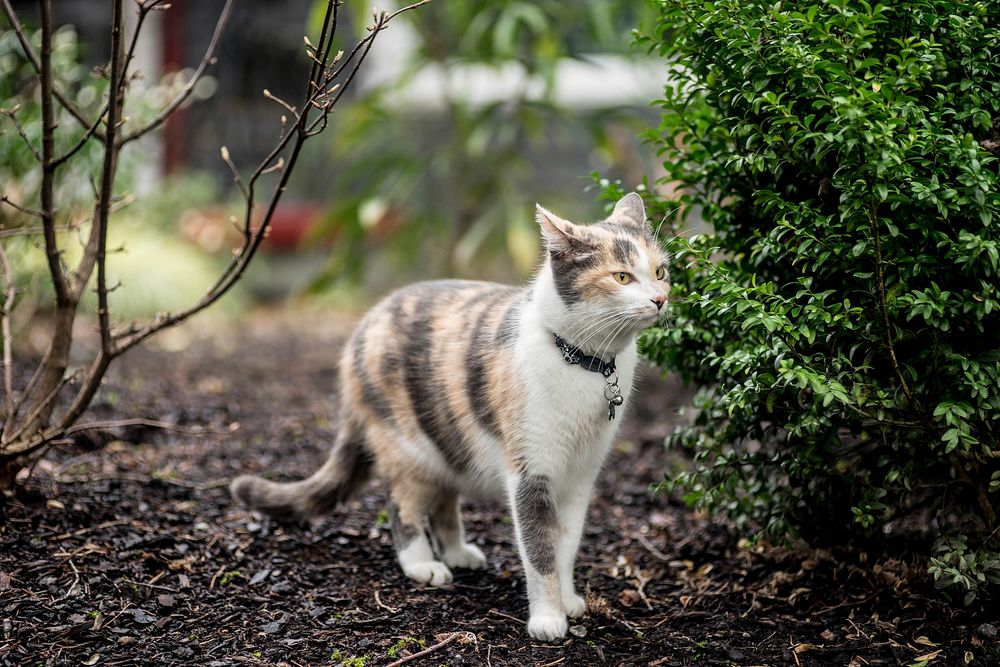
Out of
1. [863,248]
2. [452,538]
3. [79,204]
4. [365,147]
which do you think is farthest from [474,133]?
[863,248]

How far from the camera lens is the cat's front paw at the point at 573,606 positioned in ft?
9.72

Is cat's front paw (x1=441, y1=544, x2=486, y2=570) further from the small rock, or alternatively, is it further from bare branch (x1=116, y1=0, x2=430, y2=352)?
bare branch (x1=116, y1=0, x2=430, y2=352)

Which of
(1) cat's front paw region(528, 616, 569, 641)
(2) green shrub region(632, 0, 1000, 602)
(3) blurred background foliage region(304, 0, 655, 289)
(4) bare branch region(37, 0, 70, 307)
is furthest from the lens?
(3) blurred background foliage region(304, 0, 655, 289)

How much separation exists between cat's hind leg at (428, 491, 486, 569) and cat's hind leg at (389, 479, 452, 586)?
4.1 inches

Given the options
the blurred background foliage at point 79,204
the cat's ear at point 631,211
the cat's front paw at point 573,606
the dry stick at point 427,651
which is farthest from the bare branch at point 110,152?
the cat's front paw at point 573,606

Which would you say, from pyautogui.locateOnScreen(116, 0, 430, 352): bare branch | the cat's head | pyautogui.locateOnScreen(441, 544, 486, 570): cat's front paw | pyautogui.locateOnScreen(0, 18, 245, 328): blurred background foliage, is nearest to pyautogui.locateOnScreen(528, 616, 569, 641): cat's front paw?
pyautogui.locateOnScreen(441, 544, 486, 570): cat's front paw

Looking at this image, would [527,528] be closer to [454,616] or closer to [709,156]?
[454,616]

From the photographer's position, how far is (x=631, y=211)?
2980 millimetres

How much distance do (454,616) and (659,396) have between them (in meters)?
3.09

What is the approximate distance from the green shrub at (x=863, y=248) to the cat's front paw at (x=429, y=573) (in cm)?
108

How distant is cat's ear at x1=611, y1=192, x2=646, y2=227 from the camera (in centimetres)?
294

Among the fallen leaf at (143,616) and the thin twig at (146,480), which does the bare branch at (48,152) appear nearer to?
the thin twig at (146,480)

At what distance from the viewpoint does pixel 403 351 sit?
3289 mm

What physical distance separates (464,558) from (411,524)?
28 cm
